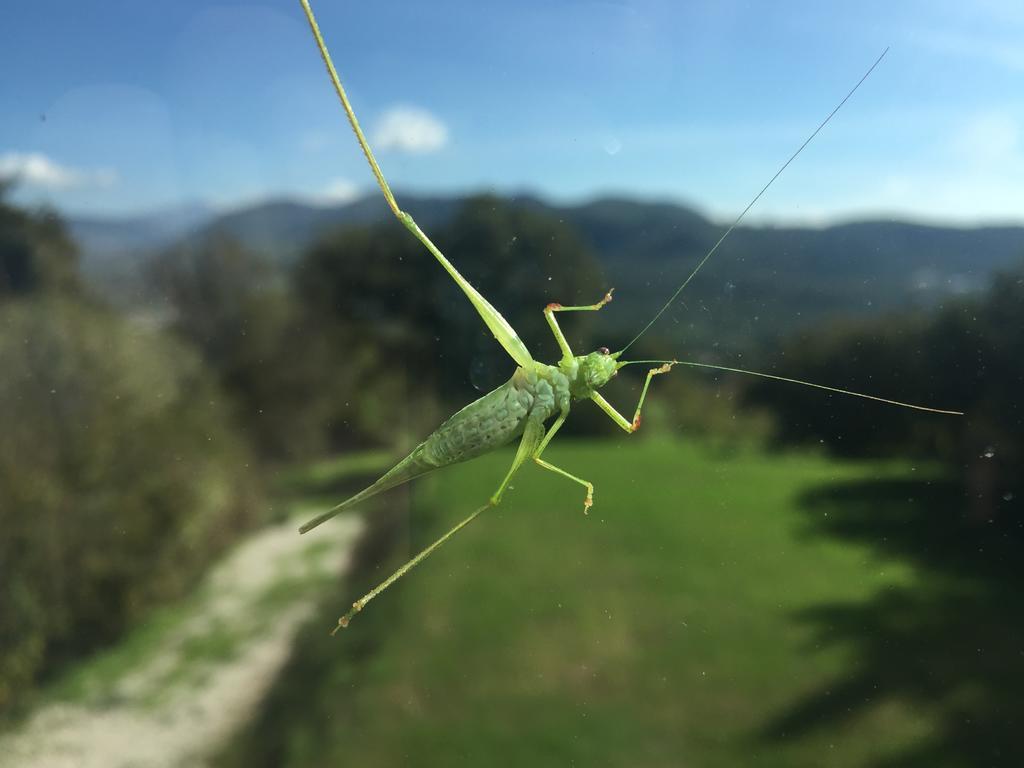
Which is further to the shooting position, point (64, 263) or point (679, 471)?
point (64, 263)

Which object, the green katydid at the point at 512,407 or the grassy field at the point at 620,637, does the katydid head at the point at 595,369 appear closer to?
the green katydid at the point at 512,407

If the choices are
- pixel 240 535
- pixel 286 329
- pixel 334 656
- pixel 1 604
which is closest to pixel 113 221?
pixel 286 329

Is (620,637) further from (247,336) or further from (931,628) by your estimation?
(247,336)

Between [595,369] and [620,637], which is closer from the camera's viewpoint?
[595,369]

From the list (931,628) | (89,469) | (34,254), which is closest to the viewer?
(931,628)

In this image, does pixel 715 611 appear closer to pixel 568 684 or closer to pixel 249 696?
pixel 568 684

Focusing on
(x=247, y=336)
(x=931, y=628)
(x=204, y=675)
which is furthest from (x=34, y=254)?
(x=931, y=628)
